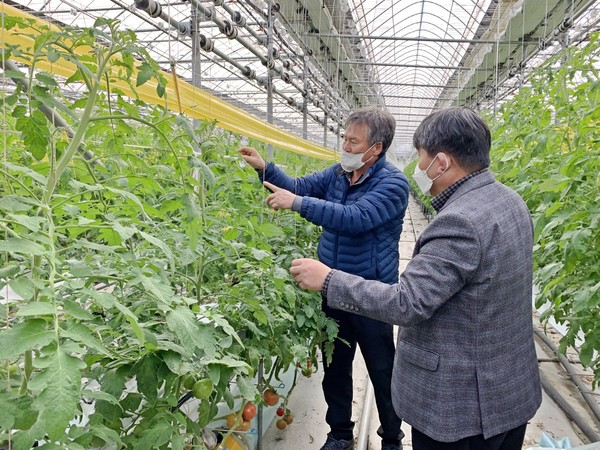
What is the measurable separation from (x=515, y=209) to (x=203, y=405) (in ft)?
3.31

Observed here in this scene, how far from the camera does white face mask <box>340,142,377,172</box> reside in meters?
2.19

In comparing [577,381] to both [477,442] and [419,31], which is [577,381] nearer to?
[477,442]

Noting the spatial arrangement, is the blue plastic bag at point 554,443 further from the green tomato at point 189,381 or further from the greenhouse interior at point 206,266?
the green tomato at point 189,381

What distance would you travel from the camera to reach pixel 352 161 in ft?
7.27

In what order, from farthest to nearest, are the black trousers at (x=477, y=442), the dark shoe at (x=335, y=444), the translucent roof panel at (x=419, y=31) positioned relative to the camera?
1. the translucent roof panel at (x=419, y=31)
2. the dark shoe at (x=335, y=444)
3. the black trousers at (x=477, y=442)

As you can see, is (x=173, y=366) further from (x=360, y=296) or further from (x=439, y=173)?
(x=439, y=173)

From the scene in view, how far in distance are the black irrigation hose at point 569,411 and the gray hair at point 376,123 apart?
6.34ft

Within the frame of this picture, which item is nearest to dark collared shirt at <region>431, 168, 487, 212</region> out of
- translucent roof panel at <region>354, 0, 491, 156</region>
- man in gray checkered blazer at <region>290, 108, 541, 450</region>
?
man in gray checkered blazer at <region>290, 108, 541, 450</region>

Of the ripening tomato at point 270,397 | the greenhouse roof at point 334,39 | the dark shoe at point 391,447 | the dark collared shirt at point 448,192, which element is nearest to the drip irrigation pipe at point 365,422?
the dark shoe at point 391,447

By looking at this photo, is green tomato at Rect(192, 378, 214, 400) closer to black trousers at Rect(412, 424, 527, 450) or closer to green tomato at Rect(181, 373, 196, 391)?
green tomato at Rect(181, 373, 196, 391)

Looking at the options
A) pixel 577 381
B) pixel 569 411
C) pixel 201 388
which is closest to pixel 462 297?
pixel 201 388

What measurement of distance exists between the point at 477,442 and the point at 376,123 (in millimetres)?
1362

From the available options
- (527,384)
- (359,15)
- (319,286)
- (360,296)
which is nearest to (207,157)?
(319,286)

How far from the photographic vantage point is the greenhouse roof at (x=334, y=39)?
3928mm
